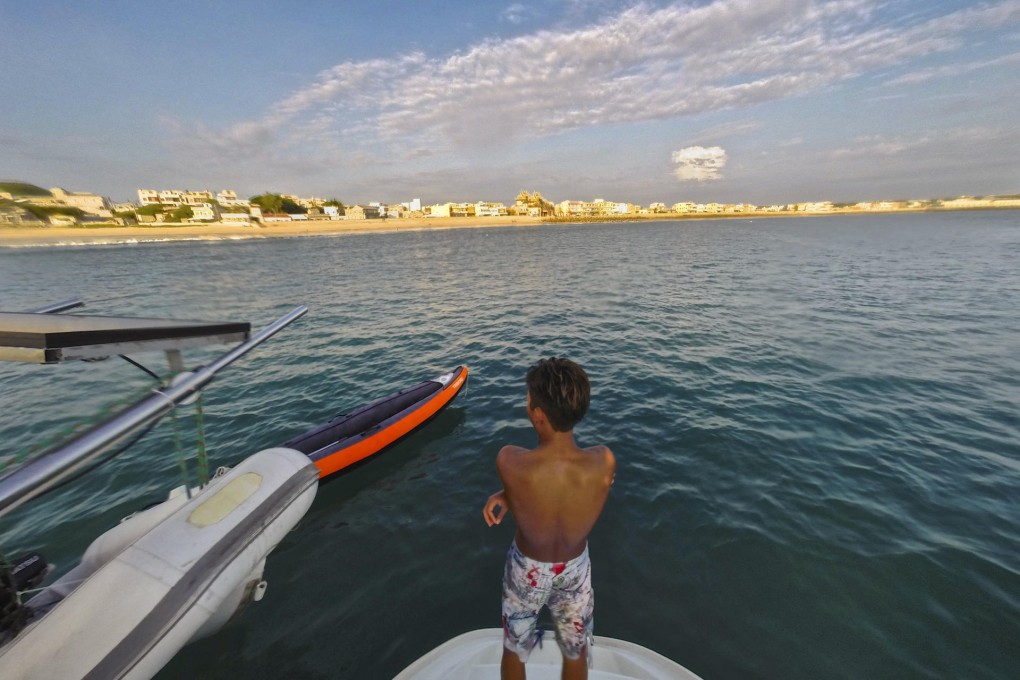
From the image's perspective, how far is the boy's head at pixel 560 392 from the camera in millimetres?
2428

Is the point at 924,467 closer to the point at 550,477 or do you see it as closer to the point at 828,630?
the point at 828,630

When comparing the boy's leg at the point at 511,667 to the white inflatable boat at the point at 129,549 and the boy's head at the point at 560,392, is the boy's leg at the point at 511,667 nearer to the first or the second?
the boy's head at the point at 560,392

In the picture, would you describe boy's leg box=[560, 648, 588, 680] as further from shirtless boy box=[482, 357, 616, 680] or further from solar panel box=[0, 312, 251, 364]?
solar panel box=[0, 312, 251, 364]

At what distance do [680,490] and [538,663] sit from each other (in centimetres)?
420

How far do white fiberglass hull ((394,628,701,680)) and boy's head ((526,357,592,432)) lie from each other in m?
2.42

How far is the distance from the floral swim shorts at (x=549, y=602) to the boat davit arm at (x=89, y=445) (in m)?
2.49

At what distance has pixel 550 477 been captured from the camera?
2.56 meters

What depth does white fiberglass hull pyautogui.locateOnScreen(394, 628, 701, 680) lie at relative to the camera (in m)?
3.28

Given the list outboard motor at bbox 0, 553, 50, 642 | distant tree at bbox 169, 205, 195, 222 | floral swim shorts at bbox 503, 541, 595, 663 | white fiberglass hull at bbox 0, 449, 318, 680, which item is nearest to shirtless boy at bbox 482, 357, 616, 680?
floral swim shorts at bbox 503, 541, 595, 663

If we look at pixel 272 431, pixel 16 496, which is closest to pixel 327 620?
pixel 16 496

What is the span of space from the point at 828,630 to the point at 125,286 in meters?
41.7

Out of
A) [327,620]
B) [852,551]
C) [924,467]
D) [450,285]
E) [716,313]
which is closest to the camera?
[327,620]

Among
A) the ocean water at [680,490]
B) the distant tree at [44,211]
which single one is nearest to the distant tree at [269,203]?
the distant tree at [44,211]

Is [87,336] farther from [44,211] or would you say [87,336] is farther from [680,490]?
[44,211]
